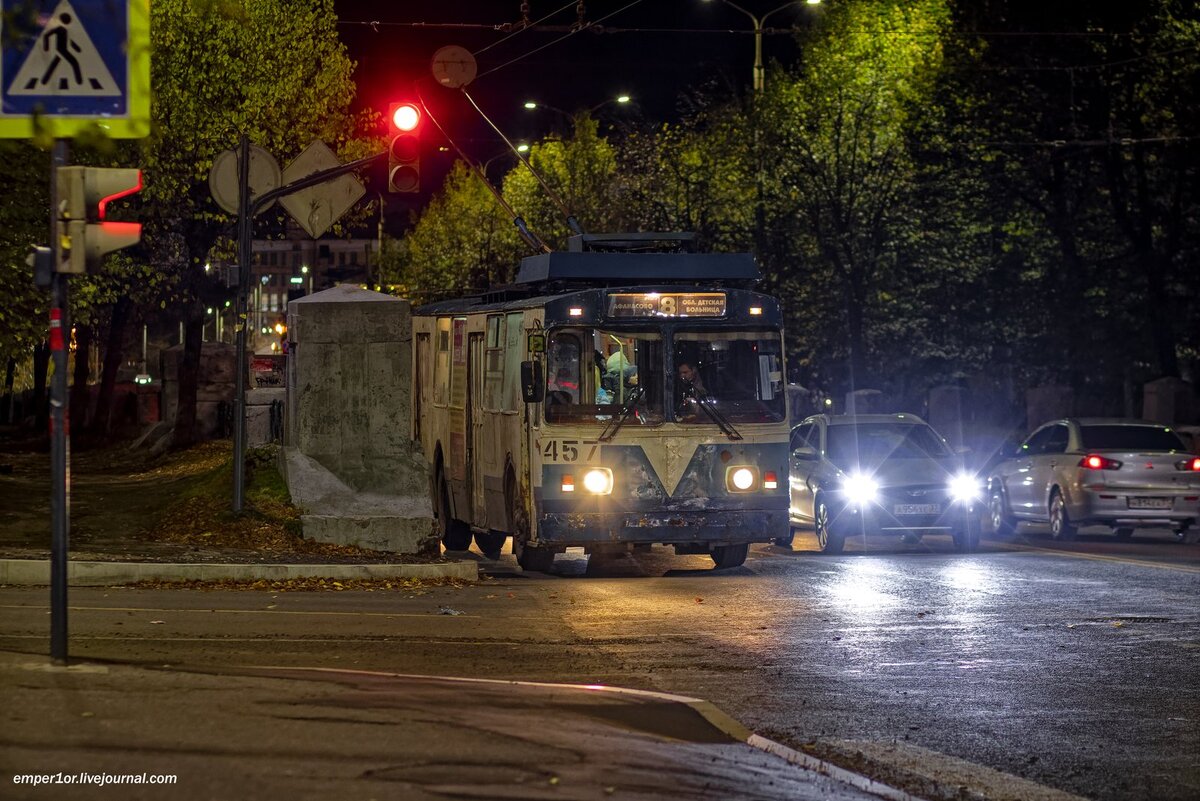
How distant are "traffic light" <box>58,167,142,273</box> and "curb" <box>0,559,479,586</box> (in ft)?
23.4

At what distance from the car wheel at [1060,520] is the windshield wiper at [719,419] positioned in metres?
8.79

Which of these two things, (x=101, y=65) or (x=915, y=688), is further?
(x=915, y=688)

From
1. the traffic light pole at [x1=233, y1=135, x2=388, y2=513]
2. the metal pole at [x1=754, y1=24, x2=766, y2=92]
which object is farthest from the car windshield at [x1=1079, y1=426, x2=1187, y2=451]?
the metal pole at [x1=754, y1=24, x2=766, y2=92]

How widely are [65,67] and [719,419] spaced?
414 inches

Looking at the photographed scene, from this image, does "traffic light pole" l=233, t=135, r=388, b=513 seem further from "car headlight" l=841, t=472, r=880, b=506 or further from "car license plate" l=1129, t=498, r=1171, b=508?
"car license plate" l=1129, t=498, r=1171, b=508

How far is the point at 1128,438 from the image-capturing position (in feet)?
86.4

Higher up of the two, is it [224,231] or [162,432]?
[224,231]

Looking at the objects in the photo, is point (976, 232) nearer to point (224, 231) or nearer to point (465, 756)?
point (224, 231)

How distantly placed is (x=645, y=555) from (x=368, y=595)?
6633 millimetres

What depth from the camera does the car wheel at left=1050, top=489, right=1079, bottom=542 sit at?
26.3 metres

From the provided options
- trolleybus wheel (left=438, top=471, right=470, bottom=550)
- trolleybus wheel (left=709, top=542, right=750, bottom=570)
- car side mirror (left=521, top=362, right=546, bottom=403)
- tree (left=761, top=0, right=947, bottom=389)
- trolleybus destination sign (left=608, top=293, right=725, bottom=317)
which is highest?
tree (left=761, top=0, right=947, bottom=389)

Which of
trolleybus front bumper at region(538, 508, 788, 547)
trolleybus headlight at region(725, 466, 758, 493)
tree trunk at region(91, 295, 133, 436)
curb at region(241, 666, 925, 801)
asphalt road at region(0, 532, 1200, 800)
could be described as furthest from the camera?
tree trunk at region(91, 295, 133, 436)

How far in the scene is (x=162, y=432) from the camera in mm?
45375

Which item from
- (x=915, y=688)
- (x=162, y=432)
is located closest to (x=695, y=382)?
A: (x=915, y=688)
